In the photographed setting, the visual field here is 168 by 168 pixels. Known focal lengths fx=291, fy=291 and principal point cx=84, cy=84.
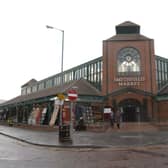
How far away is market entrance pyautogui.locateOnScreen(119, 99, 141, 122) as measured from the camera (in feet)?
143

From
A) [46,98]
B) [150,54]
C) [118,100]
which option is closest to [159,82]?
[150,54]

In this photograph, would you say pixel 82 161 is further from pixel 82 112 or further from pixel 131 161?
pixel 82 112

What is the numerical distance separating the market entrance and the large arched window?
4.34 m

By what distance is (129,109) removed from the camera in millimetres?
44156

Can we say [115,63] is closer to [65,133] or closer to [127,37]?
[127,37]

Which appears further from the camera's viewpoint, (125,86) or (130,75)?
(130,75)

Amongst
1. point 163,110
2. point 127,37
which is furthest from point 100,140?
point 127,37

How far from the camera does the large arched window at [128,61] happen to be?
44.8 m

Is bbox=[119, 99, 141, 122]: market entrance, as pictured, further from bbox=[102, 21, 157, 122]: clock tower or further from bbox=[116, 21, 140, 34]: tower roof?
bbox=[116, 21, 140, 34]: tower roof

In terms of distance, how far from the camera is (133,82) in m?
44.2

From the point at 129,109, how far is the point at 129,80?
14.4 feet

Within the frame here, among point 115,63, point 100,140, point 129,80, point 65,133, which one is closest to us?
point 65,133

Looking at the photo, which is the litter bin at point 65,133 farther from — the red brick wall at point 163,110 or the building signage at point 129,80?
the building signage at point 129,80

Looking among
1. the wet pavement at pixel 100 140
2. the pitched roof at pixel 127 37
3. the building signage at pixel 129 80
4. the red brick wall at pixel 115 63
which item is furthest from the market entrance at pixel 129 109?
the wet pavement at pixel 100 140
